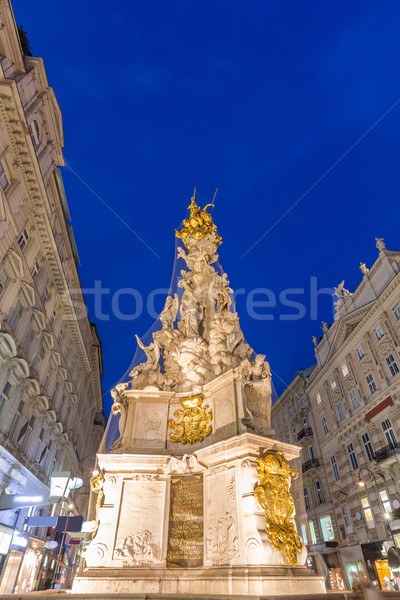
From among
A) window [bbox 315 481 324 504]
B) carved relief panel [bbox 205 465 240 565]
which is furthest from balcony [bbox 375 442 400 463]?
carved relief panel [bbox 205 465 240 565]

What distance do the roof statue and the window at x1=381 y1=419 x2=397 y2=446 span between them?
65.8 feet

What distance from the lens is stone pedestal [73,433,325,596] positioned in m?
5.90

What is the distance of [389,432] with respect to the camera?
81.5 feet

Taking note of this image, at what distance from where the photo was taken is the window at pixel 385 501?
23.6 meters

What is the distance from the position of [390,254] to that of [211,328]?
24188 mm

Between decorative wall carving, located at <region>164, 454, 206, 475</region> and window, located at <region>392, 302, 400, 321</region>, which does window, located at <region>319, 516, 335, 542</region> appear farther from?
decorative wall carving, located at <region>164, 454, 206, 475</region>

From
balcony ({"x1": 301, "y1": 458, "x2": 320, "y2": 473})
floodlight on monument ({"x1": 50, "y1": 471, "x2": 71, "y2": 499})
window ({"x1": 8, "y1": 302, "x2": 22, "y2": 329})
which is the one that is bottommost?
floodlight on monument ({"x1": 50, "y1": 471, "x2": 71, "y2": 499})

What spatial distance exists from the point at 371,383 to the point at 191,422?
24.6m

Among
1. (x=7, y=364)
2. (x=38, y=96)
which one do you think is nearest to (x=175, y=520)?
(x=7, y=364)

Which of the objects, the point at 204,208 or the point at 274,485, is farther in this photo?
the point at 204,208

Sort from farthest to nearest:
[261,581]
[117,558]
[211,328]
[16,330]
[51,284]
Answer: [51,284], [16,330], [211,328], [117,558], [261,581]

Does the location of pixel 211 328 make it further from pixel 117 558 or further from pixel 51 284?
pixel 51 284

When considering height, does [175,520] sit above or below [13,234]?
below

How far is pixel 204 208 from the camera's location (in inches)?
547
